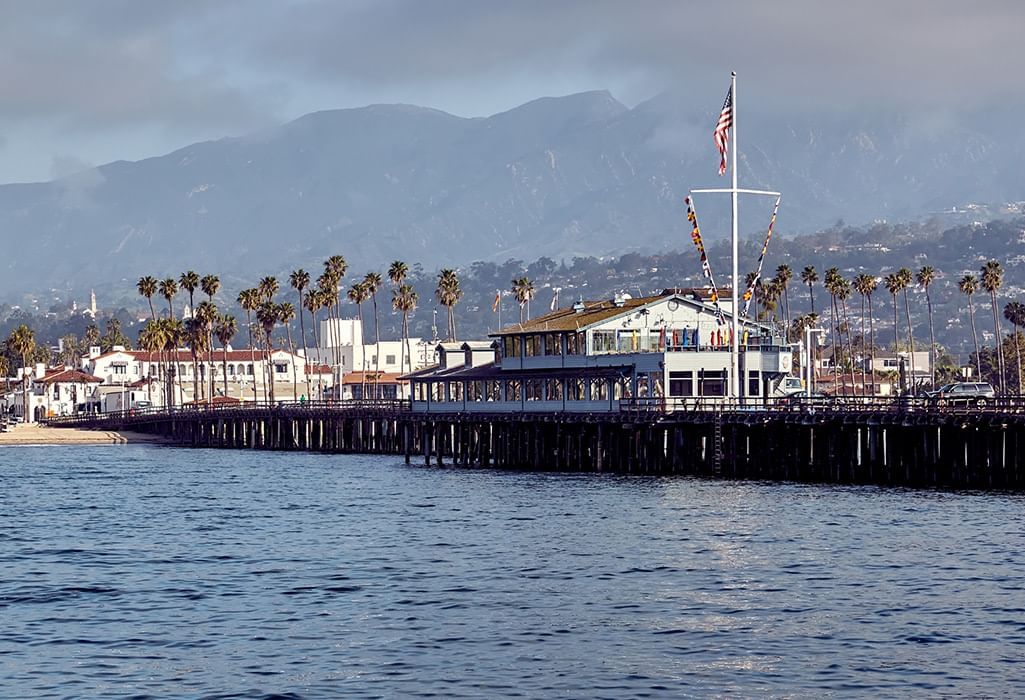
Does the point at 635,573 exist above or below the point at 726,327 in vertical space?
below

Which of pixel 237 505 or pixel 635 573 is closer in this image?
pixel 635 573

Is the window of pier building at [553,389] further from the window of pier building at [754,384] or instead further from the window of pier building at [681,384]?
the window of pier building at [754,384]

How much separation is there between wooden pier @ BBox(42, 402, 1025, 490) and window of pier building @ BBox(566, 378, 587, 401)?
3.01m

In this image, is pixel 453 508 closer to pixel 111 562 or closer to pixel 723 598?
pixel 111 562

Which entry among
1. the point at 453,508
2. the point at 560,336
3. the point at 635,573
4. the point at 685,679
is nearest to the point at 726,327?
the point at 560,336

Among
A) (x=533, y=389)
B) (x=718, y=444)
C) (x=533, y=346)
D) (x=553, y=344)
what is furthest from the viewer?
(x=533, y=346)

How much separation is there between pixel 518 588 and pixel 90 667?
13469 mm

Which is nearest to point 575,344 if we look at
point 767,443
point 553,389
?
point 553,389

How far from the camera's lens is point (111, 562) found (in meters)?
52.6

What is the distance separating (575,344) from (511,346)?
8130mm

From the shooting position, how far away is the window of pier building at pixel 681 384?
96562 mm

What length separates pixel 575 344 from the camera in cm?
10188

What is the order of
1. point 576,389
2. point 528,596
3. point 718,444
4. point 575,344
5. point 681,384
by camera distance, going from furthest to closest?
point 575,344 → point 576,389 → point 681,384 → point 718,444 → point 528,596

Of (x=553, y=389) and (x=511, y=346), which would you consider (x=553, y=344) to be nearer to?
(x=553, y=389)
